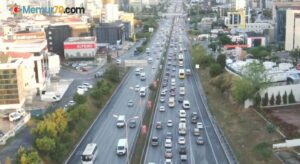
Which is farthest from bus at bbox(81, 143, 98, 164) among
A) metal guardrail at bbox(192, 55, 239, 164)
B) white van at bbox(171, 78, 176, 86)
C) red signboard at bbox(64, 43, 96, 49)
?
red signboard at bbox(64, 43, 96, 49)

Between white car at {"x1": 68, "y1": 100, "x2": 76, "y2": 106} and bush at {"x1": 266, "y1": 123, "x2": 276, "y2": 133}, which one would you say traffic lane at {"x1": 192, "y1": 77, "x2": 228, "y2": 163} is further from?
white car at {"x1": 68, "y1": 100, "x2": 76, "y2": 106}

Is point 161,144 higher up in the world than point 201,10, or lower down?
lower down

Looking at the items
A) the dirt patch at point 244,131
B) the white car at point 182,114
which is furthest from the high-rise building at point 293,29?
the white car at point 182,114

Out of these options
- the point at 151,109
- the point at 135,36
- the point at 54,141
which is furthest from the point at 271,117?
the point at 135,36

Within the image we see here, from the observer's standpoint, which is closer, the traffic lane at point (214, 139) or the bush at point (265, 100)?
the traffic lane at point (214, 139)

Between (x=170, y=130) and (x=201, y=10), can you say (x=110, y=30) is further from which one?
(x=201, y=10)

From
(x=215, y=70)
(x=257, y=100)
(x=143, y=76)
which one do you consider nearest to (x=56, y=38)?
(x=143, y=76)
